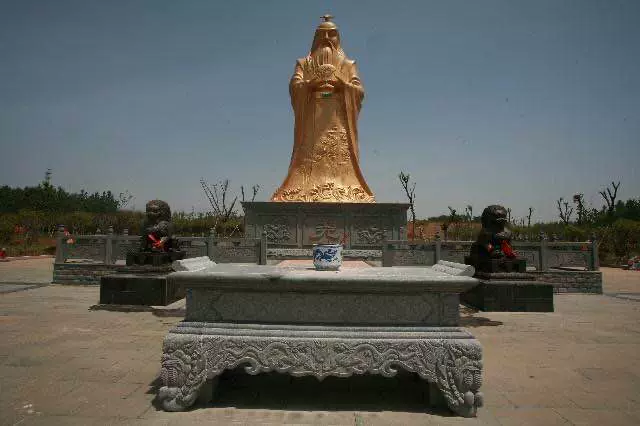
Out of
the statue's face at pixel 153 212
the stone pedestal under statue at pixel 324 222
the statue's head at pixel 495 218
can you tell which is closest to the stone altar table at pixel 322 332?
the statue's head at pixel 495 218

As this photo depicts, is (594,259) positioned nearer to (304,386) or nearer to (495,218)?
(495,218)

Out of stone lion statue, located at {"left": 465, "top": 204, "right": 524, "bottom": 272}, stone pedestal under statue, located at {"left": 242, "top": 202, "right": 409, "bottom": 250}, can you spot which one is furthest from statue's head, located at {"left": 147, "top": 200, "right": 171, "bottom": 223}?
stone lion statue, located at {"left": 465, "top": 204, "right": 524, "bottom": 272}

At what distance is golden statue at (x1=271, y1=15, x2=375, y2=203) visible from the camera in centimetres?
1459

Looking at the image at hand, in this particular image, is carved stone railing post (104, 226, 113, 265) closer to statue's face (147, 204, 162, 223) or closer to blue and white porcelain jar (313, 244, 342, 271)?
statue's face (147, 204, 162, 223)

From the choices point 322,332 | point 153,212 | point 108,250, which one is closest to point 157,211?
point 153,212

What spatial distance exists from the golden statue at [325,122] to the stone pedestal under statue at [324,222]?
1.75 meters

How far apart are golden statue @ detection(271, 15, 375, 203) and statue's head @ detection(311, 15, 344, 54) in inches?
9.8

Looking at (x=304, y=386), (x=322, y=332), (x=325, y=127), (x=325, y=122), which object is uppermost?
(x=325, y=122)

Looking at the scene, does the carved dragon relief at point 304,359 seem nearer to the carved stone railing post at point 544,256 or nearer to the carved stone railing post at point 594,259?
the carved stone railing post at point 544,256

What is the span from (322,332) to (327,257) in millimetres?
789

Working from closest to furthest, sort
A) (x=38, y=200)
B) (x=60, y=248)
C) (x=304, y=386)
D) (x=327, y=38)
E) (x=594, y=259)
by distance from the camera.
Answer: (x=304, y=386)
(x=594, y=259)
(x=60, y=248)
(x=327, y=38)
(x=38, y=200)

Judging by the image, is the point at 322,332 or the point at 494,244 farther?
the point at 494,244

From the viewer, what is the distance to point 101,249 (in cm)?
922

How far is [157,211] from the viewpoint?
23.6 feet
